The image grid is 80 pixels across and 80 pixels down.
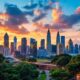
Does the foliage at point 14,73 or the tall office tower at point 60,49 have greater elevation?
the tall office tower at point 60,49

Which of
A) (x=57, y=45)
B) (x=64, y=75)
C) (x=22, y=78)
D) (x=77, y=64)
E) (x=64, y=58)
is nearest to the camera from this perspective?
(x=22, y=78)

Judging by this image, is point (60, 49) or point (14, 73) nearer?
point (14, 73)

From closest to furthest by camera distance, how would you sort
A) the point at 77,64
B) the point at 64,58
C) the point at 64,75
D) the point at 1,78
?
the point at 1,78
the point at 64,75
the point at 77,64
the point at 64,58

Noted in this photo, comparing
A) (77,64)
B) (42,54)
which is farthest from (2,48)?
(77,64)

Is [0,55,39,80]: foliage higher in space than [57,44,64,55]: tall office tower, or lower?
lower

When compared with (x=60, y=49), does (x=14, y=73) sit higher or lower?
lower

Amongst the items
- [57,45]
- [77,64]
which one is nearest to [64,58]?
[77,64]

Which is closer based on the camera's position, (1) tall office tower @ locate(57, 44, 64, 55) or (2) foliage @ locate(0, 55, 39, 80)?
(2) foliage @ locate(0, 55, 39, 80)

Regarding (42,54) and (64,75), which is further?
(42,54)

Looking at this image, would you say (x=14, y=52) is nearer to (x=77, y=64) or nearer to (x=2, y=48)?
(x=2, y=48)

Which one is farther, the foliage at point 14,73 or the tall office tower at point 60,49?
the tall office tower at point 60,49
